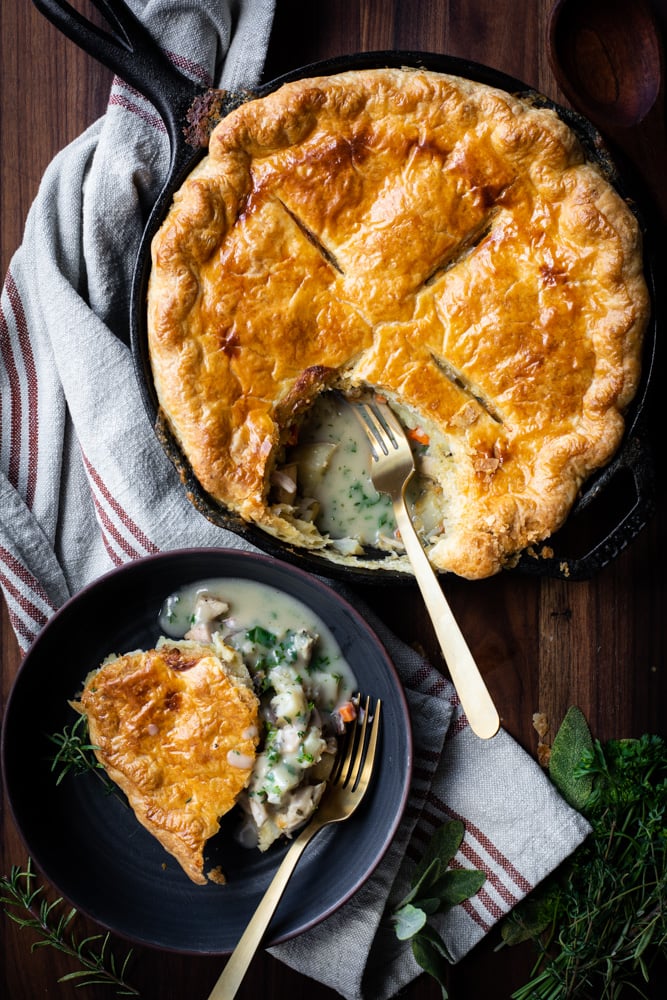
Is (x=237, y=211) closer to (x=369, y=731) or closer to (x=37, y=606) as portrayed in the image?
(x=37, y=606)

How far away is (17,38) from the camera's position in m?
3.13

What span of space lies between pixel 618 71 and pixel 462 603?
2.17 m

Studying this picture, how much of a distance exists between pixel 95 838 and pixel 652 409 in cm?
275

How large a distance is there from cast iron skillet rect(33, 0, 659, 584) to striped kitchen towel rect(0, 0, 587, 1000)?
0.89ft

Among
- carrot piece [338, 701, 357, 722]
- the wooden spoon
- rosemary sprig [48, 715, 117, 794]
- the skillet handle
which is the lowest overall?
carrot piece [338, 701, 357, 722]

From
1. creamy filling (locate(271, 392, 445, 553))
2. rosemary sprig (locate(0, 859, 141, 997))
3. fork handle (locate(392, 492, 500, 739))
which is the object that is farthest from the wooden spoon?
rosemary sprig (locate(0, 859, 141, 997))

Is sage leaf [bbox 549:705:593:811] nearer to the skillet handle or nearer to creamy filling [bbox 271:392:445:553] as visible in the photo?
creamy filling [bbox 271:392:445:553]

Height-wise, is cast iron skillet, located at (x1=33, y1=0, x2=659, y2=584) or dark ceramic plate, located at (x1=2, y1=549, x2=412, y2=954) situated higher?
cast iron skillet, located at (x1=33, y1=0, x2=659, y2=584)

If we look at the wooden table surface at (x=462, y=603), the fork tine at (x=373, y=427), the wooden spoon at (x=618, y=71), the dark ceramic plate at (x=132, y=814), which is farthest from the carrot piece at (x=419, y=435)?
the wooden spoon at (x=618, y=71)

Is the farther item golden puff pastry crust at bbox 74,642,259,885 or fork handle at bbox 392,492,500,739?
golden puff pastry crust at bbox 74,642,259,885

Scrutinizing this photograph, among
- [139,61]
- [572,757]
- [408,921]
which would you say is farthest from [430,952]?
[139,61]

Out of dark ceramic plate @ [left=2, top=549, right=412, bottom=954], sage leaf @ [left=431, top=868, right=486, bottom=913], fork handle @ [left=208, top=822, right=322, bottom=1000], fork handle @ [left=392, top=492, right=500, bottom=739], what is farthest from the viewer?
sage leaf @ [left=431, top=868, right=486, bottom=913]

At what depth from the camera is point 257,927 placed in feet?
8.83

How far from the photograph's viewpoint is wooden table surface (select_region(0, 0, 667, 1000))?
10.3ft
